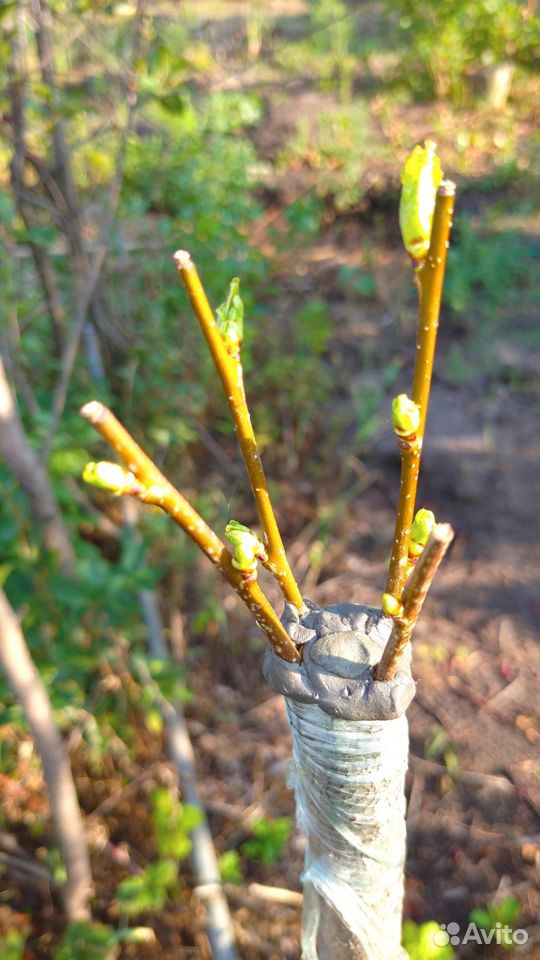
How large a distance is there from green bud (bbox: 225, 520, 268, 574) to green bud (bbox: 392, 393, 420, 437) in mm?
122

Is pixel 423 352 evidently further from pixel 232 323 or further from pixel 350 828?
pixel 350 828

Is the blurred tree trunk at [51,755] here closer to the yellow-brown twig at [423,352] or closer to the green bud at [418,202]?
the yellow-brown twig at [423,352]

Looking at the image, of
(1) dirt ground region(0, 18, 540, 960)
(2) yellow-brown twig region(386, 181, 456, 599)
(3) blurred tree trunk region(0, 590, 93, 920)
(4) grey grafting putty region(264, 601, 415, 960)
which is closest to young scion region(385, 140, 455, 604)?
(2) yellow-brown twig region(386, 181, 456, 599)

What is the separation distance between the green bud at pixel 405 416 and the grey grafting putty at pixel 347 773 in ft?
0.66

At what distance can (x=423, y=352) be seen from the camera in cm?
44

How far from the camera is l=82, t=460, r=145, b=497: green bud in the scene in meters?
0.41

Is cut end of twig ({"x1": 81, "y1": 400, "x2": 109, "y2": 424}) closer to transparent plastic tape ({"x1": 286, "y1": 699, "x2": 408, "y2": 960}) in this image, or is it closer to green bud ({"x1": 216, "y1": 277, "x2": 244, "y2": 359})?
green bud ({"x1": 216, "y1": 277, "x2": 244, "y2": 359})

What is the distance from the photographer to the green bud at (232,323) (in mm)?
470

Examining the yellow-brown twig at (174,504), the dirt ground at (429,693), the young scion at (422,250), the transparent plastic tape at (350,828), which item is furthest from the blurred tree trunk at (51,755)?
the young scion at (422,250)

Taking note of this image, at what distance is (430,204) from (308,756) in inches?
18.4

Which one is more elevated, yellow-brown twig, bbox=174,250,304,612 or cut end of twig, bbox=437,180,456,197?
cut end of twig, bbox=437,180,456,197

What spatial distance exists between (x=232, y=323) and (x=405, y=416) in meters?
0.14

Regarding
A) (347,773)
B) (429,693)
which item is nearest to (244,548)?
(347,773)

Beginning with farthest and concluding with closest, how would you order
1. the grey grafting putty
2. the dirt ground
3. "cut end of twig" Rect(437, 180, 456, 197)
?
the dirt ground, the grey grafting putty, "cut end of twig" Rect(437, 180, 456, 197)
